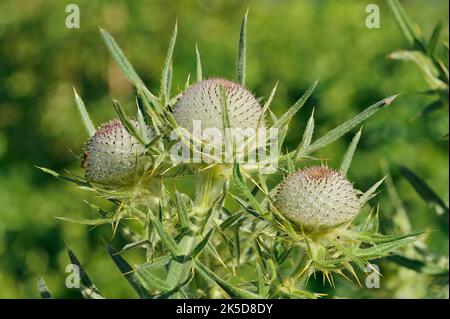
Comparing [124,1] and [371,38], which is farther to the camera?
[124,1]

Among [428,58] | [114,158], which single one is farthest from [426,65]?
[114,158]

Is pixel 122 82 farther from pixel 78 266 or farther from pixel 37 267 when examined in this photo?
pixel 78 266

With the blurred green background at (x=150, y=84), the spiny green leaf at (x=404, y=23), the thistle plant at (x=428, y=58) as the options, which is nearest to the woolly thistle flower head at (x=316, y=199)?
the thistle plant at (x=428, y=58)

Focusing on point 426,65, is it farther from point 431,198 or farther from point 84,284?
point 84,284

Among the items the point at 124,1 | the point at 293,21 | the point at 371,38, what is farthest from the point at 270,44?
the point at 124,1

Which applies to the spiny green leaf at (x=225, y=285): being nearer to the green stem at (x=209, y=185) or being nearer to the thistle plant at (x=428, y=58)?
the green stem at (x=209, y=185)
